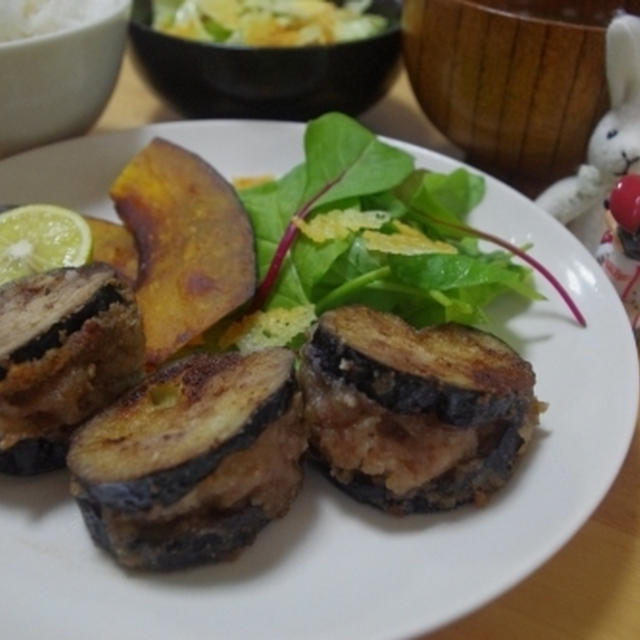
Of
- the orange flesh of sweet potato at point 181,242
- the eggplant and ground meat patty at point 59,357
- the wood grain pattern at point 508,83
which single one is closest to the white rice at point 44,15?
the orange flesh of sweet potato at point 181,242

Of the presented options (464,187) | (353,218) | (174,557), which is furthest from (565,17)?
(174,557)

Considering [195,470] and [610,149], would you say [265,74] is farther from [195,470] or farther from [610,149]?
[195,470]

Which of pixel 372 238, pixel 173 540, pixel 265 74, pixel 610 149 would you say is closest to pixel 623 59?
pixel 610 149

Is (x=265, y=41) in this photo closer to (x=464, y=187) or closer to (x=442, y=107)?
(x=442, y=107)

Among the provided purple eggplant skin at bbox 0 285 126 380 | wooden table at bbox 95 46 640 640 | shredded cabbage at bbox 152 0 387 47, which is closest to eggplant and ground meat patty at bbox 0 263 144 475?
purple eggplant skin at bbox 0 285 126 380

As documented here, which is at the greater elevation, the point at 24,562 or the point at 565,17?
the point at 565,17

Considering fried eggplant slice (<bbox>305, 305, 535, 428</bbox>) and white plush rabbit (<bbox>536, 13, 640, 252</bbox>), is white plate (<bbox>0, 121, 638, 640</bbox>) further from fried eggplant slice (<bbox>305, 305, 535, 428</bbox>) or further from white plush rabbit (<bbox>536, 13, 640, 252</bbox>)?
white plush rabbit (<bbox>536, 13, 640, 252</bbox>)
